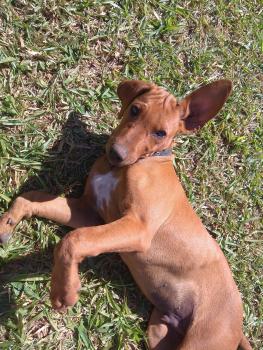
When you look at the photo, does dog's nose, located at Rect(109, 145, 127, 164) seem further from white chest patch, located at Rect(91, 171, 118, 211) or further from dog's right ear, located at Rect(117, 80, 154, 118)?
dog's right ear, located at Rect(117, 80, 154, 118)

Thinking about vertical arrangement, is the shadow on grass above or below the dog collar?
below

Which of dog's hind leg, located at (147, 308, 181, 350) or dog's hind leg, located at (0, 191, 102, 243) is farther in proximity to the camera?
dog's hind leg, located at (147, 308, 181, 350)

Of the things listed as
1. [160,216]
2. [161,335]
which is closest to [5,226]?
[160,216]

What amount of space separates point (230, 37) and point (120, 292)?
3.58 meters

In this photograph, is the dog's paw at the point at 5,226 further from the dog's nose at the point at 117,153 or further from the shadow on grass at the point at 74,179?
the dog's nose at the point at 117,153

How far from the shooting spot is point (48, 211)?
5.18 meters

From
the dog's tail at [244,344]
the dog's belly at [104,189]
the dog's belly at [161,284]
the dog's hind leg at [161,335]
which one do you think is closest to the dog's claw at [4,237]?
the dog's belly at [104,189]

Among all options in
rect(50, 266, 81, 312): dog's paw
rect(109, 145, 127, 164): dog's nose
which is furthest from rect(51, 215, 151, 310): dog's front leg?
rect(109, 145, 127, 164): dog's nose

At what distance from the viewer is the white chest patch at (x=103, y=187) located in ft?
17.2

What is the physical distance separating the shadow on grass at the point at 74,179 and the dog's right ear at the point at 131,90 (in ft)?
1.97

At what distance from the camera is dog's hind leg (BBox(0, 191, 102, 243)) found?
16.3 ft

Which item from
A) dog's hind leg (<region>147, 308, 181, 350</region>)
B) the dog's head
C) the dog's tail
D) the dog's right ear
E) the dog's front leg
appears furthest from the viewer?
the dog's tail

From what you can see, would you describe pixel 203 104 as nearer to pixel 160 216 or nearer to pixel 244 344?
pixel 160 216

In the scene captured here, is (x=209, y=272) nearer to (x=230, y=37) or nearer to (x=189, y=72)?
(x=189, y=72)
